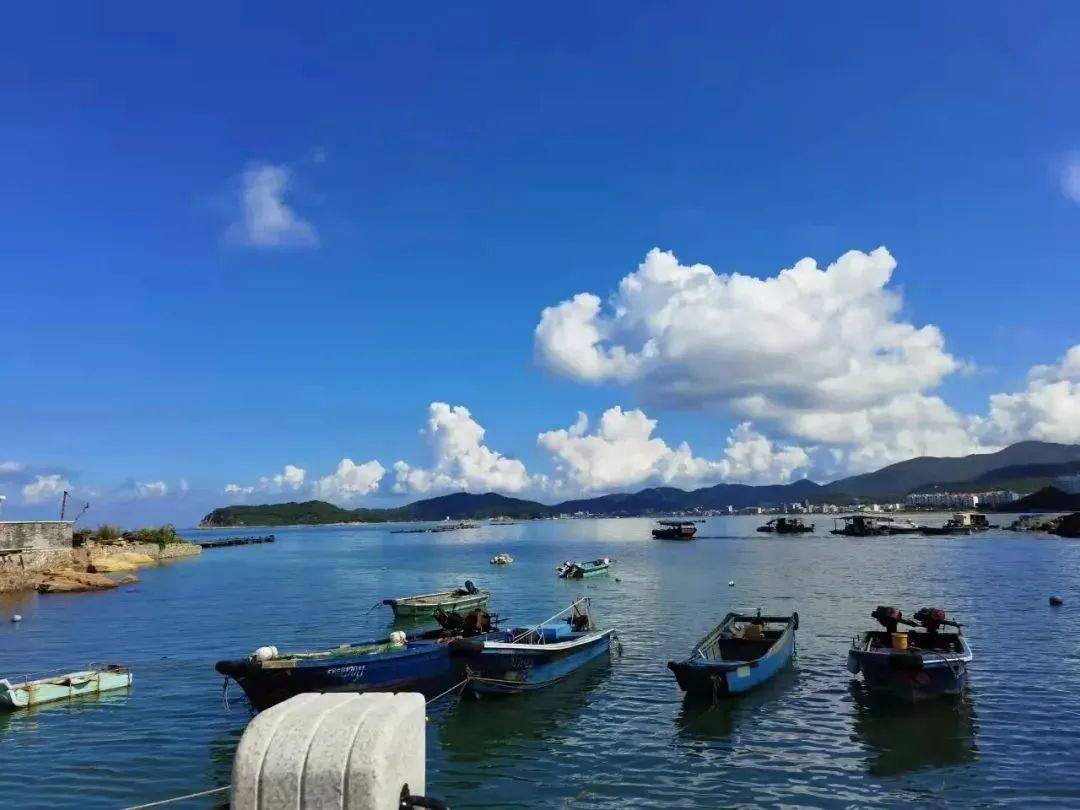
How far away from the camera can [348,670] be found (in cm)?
2461

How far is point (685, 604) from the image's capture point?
2096 inches

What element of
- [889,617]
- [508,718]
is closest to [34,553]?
[508,718]

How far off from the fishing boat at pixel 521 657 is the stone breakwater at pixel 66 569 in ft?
179

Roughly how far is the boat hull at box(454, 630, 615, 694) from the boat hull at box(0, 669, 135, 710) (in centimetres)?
1438

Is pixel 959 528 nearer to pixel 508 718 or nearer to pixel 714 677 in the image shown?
pixel 714 677

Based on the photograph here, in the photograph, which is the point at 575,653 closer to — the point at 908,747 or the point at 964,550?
the point at 908,747

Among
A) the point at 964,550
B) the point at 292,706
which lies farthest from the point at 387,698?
the point at 964,550

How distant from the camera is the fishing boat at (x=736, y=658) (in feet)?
82.9

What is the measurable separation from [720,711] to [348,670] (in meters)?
12.6

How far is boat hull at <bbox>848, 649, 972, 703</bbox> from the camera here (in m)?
24.5

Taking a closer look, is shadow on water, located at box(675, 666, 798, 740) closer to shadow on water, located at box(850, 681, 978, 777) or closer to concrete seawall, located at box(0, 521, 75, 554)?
shadow on water, located at box(850, 681, 978, 777)

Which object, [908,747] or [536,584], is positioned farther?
[536,584]

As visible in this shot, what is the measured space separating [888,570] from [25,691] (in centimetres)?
7669

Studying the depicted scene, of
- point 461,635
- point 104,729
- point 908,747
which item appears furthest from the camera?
point 461,635
